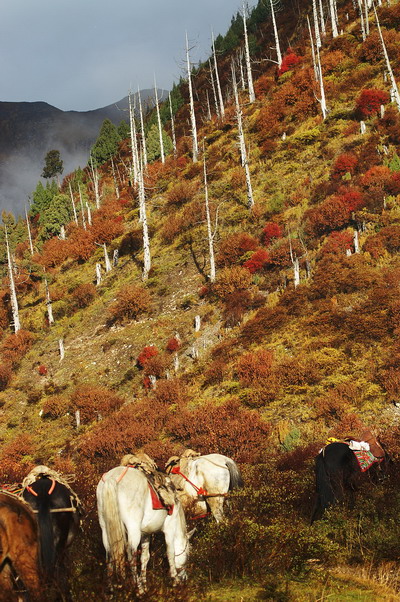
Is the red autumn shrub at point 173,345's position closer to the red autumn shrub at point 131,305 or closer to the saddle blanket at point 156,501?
the red autumn shrub at point 131,305

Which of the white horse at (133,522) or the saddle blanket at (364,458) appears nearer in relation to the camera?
the white horse at (133,522)

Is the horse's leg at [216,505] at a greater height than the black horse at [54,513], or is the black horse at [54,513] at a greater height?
the black horse at [54,513]

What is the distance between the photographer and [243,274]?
23.5 m

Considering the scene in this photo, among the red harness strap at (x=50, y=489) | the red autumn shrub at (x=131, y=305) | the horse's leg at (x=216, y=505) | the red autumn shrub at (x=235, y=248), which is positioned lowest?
the horse's leg at (x=216, y=505)

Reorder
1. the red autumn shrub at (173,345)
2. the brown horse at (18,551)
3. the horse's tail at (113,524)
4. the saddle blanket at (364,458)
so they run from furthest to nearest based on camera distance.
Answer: the red autumn shrub at (173,345) < the saddle blanket at (364,458) < the horse's tail at (113,524) < the brown horse at (18,551)

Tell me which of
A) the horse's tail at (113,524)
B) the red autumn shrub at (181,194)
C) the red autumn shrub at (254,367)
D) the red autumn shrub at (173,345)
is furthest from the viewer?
the red autumn shrub at (181,194)

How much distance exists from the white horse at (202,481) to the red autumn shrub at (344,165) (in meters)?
24.0

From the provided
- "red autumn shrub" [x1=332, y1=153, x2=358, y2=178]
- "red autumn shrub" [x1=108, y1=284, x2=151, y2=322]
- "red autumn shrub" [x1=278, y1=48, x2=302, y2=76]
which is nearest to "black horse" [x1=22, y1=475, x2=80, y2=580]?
"red autumn shrub" [x1=108, y1=284, x2=151, y2=322]

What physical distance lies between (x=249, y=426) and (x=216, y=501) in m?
5.92

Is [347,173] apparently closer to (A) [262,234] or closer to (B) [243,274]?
(A) [262,234]

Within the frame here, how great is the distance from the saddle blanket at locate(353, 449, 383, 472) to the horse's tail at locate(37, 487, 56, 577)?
5127 millimetres

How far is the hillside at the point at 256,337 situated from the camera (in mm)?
6016

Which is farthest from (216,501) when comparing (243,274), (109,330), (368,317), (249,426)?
(109,330)

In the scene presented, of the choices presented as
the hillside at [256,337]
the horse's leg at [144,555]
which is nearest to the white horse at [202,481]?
the hillside at [256,337]
